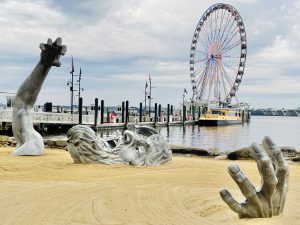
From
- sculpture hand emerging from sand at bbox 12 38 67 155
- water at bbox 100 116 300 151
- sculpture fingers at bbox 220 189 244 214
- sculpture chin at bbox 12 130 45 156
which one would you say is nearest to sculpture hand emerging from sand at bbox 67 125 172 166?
sculpture chin at bbox 12 130 45 156

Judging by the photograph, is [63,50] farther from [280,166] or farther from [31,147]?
[280,166]

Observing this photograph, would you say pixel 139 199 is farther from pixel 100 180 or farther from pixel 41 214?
pixel 100 180

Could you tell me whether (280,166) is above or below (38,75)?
below

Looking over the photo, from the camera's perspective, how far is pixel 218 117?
215 ft

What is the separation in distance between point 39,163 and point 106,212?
5.46 meters

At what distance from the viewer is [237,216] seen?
4.96 meters

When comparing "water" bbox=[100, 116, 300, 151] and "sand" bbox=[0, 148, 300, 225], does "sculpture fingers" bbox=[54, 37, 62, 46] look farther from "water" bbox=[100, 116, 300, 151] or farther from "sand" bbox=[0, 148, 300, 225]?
"water" bbox=[100, 116, 300, 151]

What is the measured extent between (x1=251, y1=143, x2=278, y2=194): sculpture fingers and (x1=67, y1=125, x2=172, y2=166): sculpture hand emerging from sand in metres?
6.07

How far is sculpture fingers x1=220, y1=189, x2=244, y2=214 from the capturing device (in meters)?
4.72

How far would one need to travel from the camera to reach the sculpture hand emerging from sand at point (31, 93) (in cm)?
1284

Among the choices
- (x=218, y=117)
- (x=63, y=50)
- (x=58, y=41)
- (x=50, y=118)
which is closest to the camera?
(x=58, y=41)

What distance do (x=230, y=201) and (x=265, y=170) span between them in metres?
0.50

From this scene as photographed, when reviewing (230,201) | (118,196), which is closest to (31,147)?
(118,196)

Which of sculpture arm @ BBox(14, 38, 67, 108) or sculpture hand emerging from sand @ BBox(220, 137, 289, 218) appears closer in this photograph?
sculpture hand emerging from sand @ BBox(220, 137, 289, 218)
